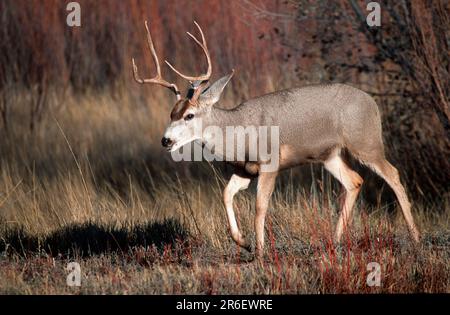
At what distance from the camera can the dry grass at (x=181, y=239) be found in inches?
260

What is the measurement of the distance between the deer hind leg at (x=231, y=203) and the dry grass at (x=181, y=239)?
0.12 m

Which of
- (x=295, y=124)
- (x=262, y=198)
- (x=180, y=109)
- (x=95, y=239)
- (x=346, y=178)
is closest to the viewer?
(x=180, y=109)

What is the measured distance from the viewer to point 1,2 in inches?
570

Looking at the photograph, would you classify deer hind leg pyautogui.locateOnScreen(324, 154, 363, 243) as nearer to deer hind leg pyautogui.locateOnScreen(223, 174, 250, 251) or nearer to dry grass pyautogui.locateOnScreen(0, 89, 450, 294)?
dry grass pyautogui.locateOnScreen(0, 89, 450, 294)

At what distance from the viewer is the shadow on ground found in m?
8.02

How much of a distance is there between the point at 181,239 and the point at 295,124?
139 centimetres

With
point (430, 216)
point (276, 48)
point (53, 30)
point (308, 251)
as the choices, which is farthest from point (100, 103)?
point (308, 251)

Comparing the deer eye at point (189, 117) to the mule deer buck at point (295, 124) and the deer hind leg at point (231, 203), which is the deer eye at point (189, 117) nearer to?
the mule deer buck at point (295, 124)

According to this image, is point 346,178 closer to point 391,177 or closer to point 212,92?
point 391,177

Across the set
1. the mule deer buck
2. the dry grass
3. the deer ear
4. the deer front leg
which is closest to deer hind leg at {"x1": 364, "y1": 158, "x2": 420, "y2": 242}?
the mule deer buck

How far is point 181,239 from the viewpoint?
8117 mm

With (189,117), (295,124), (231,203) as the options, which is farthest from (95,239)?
(295,124)

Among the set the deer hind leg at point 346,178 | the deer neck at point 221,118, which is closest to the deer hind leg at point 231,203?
the deer neck at point 221,118

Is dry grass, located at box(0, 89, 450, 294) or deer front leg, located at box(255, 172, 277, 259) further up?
deer front leg, located at box(255, 172, 277, 259)
